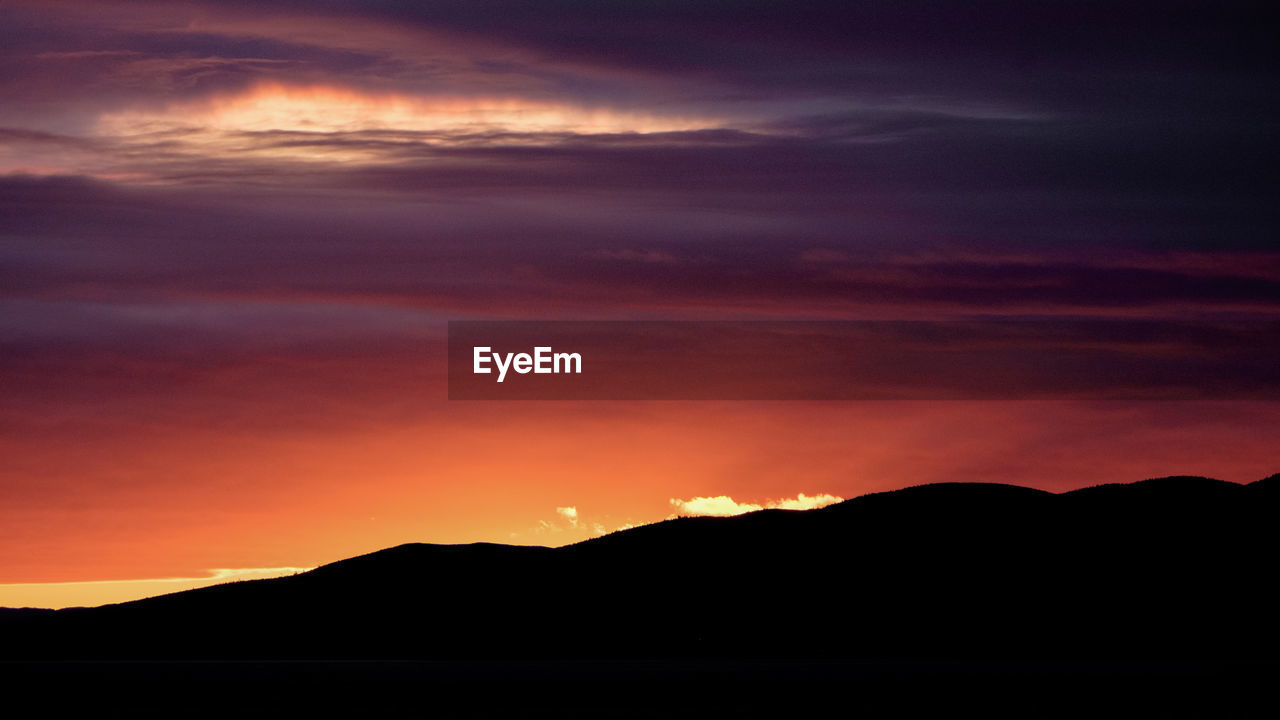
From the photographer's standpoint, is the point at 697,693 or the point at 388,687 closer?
the point at 697,693

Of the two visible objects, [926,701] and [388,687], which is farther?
[388,687]

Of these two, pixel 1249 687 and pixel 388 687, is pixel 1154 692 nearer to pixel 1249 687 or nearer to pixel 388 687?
pixel 1249 687

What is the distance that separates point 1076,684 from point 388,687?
1692 inches

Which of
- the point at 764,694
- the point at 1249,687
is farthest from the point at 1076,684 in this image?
the point at 764,694

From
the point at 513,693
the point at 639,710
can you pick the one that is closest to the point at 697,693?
the point at 513,693

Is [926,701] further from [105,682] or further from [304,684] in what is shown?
[105,682]

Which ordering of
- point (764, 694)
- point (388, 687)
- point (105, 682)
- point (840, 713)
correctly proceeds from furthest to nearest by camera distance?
point (105, 682) → point (388, 687) → point (764, 694) → point (840, 713)

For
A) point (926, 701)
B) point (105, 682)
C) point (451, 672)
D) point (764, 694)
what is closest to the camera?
point (926, 701)

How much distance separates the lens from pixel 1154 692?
91188 mm

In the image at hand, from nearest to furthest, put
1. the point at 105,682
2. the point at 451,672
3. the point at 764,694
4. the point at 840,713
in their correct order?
the point at 840,713 → the point at 764,694 → the point at 105,682 → the point at 451,672

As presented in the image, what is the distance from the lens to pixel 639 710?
74.8m

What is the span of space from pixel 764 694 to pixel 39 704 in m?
37.8

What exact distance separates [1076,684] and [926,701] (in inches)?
993

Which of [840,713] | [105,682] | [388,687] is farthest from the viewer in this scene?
[105,682]
